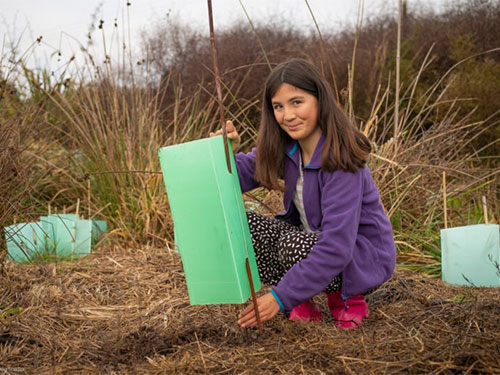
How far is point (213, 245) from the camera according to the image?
150 cm

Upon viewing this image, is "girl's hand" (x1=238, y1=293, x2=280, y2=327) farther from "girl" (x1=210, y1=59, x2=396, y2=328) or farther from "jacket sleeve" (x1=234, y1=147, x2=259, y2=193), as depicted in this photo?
"jacket sleeve" (x1=234, y1=147, x2=259, y2=193)

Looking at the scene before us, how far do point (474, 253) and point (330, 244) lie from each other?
1023 millimetres

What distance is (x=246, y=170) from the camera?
1973 millimetres

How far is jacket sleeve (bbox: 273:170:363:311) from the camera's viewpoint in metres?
1.58

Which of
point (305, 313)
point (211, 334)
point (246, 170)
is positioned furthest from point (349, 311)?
point (246, 170)

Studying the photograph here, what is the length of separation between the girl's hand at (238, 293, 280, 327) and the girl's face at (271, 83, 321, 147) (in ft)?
1.78

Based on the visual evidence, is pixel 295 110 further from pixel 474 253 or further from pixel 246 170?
pixel 474 253

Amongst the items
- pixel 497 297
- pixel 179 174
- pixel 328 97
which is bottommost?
pixel 497 297

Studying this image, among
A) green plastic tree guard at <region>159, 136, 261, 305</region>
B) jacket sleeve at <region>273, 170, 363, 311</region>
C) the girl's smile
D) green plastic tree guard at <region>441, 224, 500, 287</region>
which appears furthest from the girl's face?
green plastic tree guard at <region>441, 224, 500, 287</region>

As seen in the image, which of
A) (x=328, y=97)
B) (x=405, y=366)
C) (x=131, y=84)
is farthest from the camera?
(x=131, y=84)

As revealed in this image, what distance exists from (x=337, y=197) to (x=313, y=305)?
0.43 metres

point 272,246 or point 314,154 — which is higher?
point 314,154

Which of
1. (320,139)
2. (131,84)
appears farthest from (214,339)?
(131,84)

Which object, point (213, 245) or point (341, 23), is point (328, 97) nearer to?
point (213, 245)
